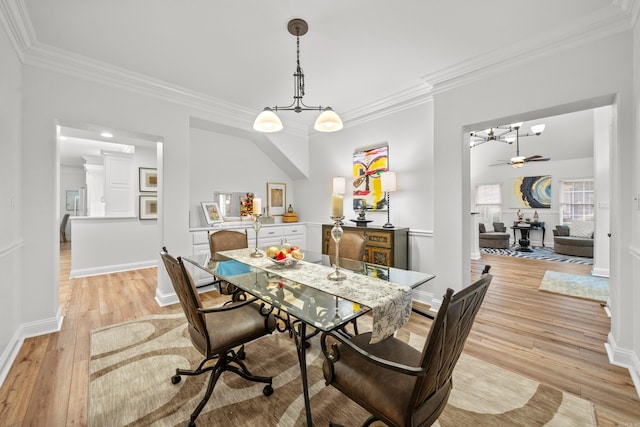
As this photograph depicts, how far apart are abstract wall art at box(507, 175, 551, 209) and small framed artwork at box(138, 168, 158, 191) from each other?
32.8 ft

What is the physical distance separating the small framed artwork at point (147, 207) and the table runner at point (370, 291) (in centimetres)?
423

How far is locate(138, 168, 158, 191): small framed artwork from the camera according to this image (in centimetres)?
521

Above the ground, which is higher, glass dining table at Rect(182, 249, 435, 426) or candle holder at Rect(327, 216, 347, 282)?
candle holder at Rect(327, 216, 347, 282)

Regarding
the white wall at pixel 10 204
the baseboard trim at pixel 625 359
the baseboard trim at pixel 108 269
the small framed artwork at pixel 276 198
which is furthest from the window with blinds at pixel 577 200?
the white wall at pixel 10 204

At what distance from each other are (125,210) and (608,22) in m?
7.19

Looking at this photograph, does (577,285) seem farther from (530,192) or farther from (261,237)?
(530,192)

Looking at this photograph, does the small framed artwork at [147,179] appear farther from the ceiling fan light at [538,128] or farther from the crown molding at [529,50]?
the ceiling fan light at [538,128]

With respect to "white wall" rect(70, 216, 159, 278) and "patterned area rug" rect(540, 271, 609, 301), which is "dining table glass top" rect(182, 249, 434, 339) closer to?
"patterned area rug" rect(540, 271, 609, 301)

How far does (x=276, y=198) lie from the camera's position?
505cm

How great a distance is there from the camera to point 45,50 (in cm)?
243

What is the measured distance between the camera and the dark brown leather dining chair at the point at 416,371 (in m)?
0.94

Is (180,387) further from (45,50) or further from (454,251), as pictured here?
(45,50)

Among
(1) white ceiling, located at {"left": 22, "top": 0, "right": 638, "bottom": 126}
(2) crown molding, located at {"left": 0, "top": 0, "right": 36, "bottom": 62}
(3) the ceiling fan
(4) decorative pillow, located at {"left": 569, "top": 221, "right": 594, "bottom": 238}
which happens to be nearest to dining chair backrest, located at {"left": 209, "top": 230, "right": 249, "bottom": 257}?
(1) white ceiling, located at {"left": 22, "top": 0, "right": 638, "bottom": 126}

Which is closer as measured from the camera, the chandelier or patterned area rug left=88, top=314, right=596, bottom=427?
patterned area rug left=88, top=314, right=596, bottom=427
